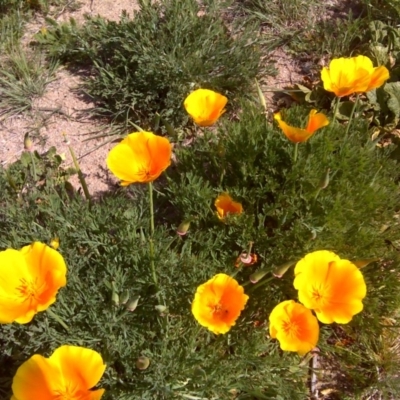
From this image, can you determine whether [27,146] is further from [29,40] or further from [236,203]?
[29,40]

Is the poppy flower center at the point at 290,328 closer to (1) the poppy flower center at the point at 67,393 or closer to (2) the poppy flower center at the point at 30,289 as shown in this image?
(1) the poppy flower center at the point at 67,393

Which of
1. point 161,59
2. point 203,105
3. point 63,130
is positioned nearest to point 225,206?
point 203,105

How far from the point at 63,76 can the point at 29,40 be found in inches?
13.9

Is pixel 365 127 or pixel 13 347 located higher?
pixel 365 127

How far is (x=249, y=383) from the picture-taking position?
216 cm

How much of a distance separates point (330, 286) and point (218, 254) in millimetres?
617

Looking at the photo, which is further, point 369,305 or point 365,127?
point 365,127

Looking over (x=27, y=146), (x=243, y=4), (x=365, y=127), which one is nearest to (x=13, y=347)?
(x=27, y=146)

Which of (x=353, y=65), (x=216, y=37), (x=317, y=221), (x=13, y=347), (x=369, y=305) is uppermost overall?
(x=353, y=65)

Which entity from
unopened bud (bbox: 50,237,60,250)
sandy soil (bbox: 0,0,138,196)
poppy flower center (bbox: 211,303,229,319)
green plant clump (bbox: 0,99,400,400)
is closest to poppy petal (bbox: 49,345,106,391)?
green plant clump (bbox: 0,99,400,400)

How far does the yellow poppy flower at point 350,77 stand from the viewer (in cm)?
221

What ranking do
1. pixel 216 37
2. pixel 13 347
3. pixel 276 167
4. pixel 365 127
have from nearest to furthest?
pixel 13 347
pixel 276 167
pixel 365 127
pixel 216 37

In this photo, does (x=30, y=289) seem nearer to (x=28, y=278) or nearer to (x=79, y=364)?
(x=28, y=278)

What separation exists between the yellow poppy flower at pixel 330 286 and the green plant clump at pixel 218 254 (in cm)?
14
